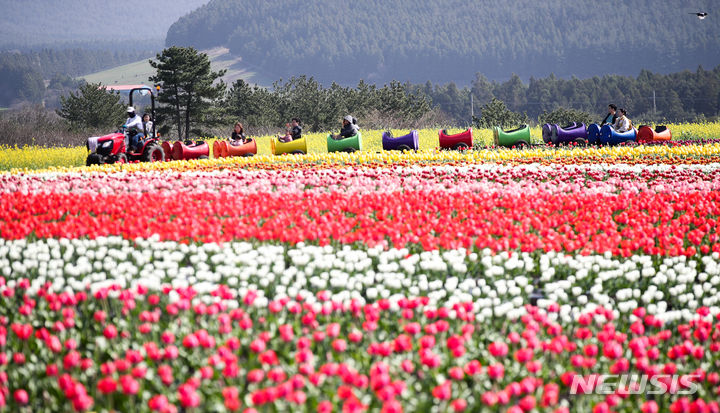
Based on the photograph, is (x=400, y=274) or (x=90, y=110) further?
(x=90, y=110)

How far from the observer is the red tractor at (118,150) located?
18.0 m

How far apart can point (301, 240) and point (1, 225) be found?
3.40 meters

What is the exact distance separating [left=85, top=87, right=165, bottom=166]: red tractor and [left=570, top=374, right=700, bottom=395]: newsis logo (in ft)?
51.9

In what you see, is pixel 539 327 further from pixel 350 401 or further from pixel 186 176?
pixel 186 176

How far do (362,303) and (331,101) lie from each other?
63.9 meters

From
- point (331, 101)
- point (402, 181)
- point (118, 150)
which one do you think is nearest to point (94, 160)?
point (118, 150)

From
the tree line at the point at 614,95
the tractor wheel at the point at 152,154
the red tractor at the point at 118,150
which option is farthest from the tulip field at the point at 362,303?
the tree line at the point at 614,95

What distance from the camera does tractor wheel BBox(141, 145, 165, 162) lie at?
18.6 meters

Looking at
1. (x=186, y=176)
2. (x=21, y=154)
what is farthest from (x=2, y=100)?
(x=186, y=176)

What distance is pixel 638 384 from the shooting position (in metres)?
3.99

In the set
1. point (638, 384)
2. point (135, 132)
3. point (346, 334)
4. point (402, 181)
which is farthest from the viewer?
point (135, 132)

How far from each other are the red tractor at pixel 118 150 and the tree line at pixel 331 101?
17920mm

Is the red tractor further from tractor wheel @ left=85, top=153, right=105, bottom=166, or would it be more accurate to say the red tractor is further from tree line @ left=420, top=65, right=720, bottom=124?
tree line @ left=420, top=65, right=720, bottom=124

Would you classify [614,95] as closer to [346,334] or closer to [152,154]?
[152,154]
